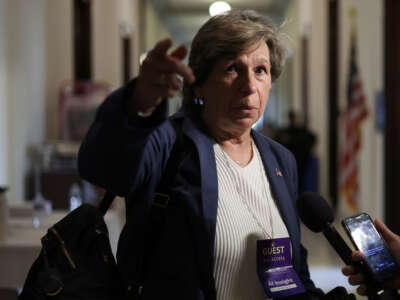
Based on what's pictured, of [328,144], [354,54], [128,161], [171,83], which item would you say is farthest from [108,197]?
[328,144]

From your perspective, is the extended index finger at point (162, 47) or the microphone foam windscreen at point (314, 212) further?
the microphone foam windscreen at point (314, 212)

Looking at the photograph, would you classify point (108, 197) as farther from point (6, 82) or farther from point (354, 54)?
Result: point (354, 54)

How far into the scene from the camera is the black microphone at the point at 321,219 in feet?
4.19

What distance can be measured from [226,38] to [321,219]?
545mm

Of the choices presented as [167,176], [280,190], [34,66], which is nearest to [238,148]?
[280,190]

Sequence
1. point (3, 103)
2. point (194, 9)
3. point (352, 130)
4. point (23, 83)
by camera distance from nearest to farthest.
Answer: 1. point (3, 103)
2. point (23, 83)
3. point (352, 130)
4. point (194, 9)

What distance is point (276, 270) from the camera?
141cm

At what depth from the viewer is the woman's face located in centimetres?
139

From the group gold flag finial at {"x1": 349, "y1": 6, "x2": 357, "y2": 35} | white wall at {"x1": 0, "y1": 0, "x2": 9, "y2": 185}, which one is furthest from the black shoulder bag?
gold flag finial at {"x1": 349, "y1": 6, "x2": 357, "y2": 35}

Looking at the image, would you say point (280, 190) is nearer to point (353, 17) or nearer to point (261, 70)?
point (261, 70)

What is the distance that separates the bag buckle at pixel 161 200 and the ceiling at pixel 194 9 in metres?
12.1

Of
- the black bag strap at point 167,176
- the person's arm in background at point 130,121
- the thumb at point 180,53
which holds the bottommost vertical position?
the black bag strap at point 167,176

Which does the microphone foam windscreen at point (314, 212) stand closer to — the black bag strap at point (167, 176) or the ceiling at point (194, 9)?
the black bag strap at point (167, 176)

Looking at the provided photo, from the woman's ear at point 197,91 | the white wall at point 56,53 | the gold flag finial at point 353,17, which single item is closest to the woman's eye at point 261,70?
the woman's ear at point 197,91
